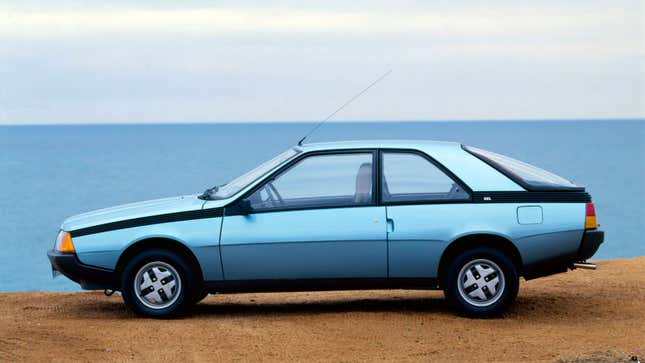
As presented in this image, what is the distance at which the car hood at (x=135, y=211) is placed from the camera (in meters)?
11.4

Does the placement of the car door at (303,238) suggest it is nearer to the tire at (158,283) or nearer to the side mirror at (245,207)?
the side mirror at (245,207)

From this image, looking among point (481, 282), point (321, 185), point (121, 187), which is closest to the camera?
point (481, 282)

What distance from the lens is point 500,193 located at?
11.3 meters

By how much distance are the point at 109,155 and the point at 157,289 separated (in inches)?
6153

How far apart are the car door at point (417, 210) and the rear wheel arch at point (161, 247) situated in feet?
5.97

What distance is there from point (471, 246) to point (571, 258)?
939mm

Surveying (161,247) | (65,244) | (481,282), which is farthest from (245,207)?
(481,282)

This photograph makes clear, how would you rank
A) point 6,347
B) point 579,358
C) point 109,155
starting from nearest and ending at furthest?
1. point 579,358
2. point 6,347
3. point 109,155

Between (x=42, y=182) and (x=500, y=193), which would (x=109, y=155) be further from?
(x=500, y=193)

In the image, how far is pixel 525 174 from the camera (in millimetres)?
11555

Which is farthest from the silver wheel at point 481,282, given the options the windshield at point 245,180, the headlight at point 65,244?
the headlight at point 65,244

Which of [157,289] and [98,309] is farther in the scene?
[98,309]

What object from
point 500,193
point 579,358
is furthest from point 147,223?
point 579,358

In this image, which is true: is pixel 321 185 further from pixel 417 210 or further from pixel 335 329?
pixel 335 329
